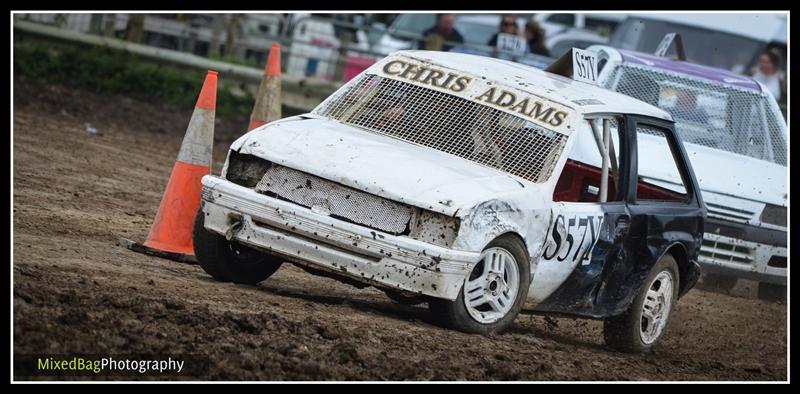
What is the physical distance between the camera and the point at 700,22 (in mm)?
24016

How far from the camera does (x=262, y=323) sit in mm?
6168

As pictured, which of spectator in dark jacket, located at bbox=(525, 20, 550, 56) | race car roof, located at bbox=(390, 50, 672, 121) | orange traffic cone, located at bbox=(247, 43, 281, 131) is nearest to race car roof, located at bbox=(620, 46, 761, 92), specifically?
race car roof, located at bbox=(390, 50, 672, 121)

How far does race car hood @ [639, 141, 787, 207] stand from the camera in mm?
11430

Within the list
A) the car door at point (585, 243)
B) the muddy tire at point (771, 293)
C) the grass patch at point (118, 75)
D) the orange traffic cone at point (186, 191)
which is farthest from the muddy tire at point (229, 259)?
the grass patch at point (118, 75)

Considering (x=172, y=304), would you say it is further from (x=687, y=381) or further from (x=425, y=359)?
(x=687, y=381)

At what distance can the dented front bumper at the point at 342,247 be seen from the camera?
6582 millimetres

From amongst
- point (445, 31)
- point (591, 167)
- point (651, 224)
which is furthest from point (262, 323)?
point (445, 31)

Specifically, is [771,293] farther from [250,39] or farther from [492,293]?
[250,39]

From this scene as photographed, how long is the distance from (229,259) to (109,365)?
7.61 ft

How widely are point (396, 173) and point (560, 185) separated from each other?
2.27 m

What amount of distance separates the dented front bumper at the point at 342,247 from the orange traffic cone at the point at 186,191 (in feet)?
3.98

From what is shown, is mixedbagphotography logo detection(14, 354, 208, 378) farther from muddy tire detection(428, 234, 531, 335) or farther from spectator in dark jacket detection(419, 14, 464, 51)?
spectator in dark jacket detection(419, 14, 464, 51)

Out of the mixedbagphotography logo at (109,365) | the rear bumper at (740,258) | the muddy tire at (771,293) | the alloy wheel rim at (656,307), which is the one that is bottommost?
the muddy tire at (771,293)

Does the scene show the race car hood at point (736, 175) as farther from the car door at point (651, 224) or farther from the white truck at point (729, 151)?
the car door at point (651, 224)
